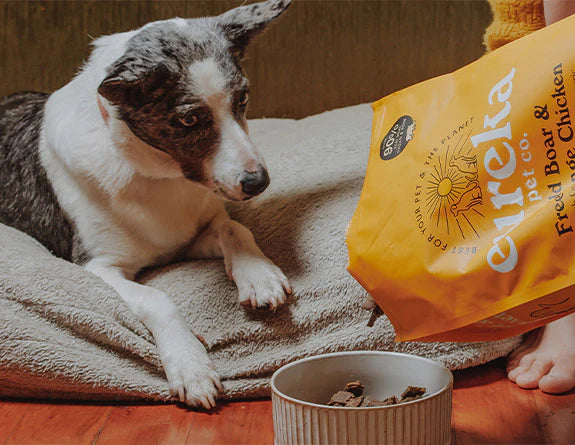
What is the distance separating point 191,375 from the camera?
139cm

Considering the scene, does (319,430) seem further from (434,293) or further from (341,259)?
(341,259)

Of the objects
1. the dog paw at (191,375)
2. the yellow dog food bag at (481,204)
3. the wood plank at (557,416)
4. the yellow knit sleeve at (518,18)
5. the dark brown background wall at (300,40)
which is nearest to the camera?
the yellow dog food bag at (481,204)

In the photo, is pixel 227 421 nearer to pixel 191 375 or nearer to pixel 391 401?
pixel 191 375

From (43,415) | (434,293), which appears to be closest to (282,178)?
(43,415)

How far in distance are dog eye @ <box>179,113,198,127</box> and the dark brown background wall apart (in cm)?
113

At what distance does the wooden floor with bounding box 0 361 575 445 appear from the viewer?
4.17ft

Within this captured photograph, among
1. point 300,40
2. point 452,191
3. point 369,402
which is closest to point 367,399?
point 369,402

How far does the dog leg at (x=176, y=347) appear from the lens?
138 centimetres

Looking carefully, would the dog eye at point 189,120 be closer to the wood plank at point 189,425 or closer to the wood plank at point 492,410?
the wood plank at point 189,425

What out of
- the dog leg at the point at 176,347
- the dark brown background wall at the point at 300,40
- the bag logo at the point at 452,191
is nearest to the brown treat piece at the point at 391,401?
the bag logo at the point at 452,191

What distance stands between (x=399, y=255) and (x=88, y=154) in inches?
35.2

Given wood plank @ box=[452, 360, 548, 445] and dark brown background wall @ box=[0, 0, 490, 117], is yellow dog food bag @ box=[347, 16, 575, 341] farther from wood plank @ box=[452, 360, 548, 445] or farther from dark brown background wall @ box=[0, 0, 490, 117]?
dark brown background wall @ box=[0, 0, 490, 117]

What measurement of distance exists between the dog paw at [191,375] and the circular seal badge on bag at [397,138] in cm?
56

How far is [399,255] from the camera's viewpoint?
103cm
